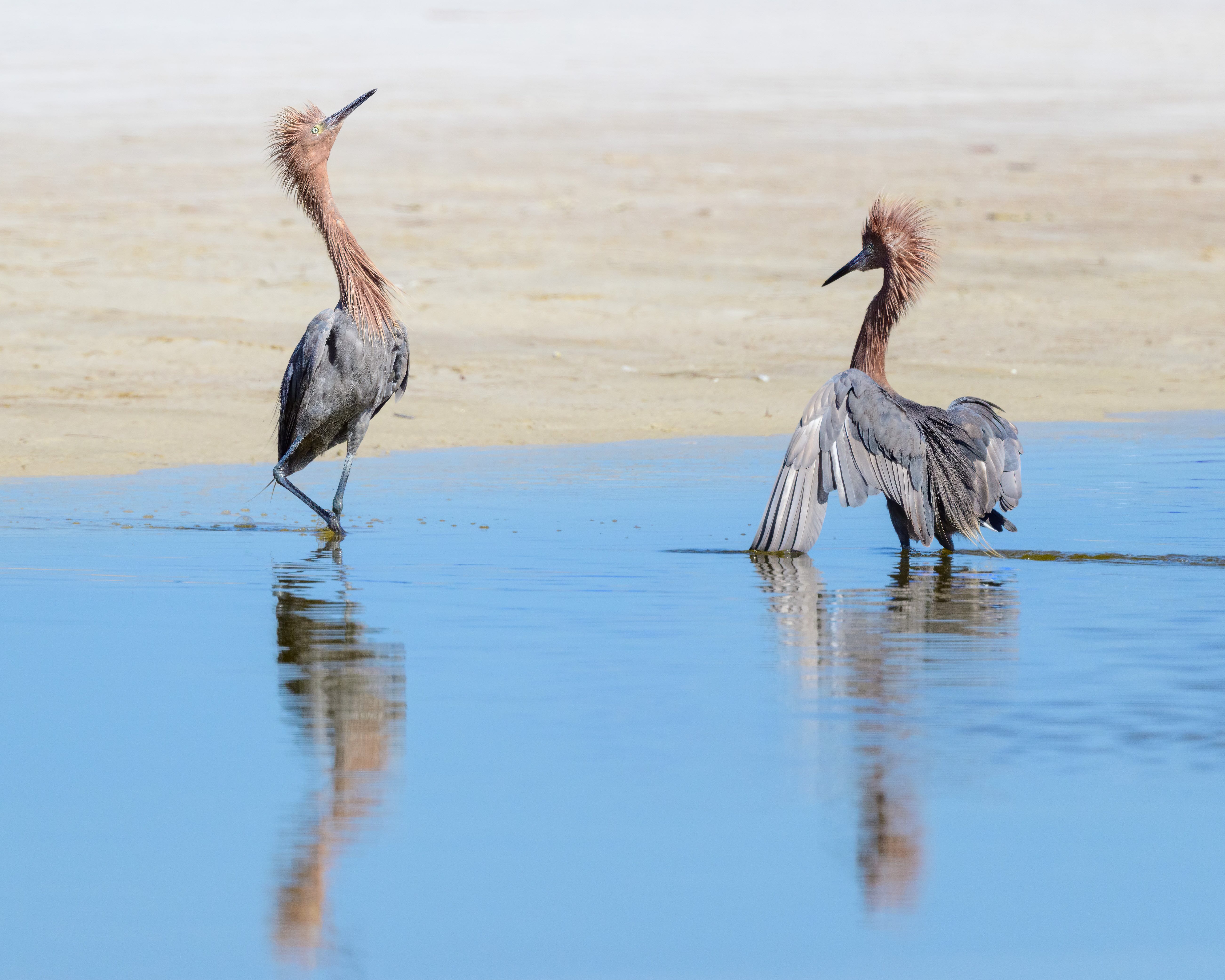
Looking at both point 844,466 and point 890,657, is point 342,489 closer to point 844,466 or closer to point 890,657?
point 844,466

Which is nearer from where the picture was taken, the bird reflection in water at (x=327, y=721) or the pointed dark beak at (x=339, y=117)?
the bird reflection in water at (x=327, y=721)

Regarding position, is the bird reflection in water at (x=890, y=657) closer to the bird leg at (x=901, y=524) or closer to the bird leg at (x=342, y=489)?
the bird leg at (x=901, y=524)

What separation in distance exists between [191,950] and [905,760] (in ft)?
5.86

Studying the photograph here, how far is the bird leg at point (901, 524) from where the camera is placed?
7.82 metres

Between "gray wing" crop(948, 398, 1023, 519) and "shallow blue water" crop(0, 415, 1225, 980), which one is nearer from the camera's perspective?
"shallow blue water" crop(0, 415, 1225, 980)

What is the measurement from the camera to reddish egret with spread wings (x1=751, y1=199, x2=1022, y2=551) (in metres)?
7.57

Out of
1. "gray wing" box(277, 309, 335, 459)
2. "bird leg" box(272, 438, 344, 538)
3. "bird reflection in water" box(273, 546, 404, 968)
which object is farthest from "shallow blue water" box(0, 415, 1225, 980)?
"gray wing" box(277, 309, 335, 459)

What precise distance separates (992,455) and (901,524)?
1.45 feet

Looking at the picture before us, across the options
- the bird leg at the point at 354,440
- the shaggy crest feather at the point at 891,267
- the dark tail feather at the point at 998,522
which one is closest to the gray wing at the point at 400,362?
the bird leg at the point at 354,440

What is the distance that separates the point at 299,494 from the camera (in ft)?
29.8

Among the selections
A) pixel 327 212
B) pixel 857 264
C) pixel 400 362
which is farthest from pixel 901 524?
pixel 327 212

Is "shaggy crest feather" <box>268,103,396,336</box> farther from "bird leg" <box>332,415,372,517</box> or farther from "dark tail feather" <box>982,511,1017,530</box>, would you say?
"dark tail feather" <box>982,511,1017,530</box>

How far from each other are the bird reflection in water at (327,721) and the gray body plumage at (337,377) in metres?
1.94

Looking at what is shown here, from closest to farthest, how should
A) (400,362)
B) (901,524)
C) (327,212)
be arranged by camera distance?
(901,524) → (400,362) → (327,212)
